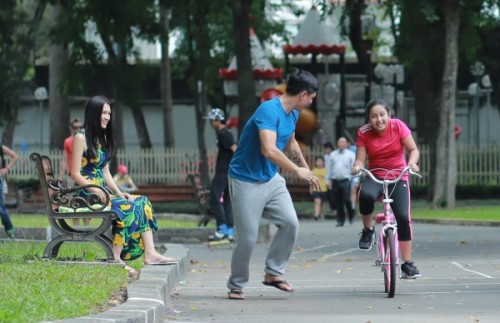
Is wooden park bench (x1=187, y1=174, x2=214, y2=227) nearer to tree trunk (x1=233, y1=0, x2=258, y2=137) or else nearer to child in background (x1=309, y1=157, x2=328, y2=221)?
child in background (x1=309, y1=157, x2=328, y2=221)

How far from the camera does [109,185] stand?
13383mm

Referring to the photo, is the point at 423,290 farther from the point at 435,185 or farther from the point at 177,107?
the point at 177,107

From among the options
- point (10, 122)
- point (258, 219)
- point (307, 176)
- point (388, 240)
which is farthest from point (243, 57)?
point (307, 176)

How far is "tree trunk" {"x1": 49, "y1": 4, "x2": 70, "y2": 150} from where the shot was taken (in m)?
43.7

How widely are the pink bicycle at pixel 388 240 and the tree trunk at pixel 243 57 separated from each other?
21951mm

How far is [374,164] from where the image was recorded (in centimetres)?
1314

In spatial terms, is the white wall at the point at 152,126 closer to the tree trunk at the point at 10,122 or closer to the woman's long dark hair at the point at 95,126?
the tree trunk at the point at 10,122

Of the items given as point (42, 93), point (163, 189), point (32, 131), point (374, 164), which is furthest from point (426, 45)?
point (32, 131)

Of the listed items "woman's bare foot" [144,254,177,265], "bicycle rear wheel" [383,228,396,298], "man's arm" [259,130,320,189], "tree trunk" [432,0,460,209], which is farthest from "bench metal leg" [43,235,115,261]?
"tree trunk" [432,0,460,209]

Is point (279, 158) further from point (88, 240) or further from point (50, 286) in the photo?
point (50, 286)

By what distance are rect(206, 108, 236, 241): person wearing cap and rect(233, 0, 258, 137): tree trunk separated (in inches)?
550

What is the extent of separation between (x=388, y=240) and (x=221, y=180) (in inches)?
328

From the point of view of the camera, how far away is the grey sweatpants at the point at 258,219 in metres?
12.1

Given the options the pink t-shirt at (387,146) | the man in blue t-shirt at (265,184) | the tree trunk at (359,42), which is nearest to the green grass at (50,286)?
the man in blue t-shirt at (265,184)
